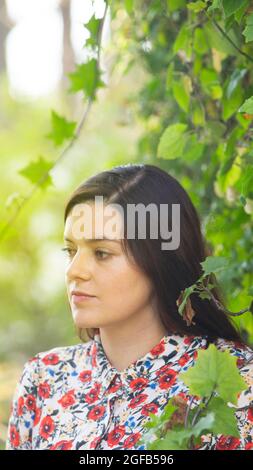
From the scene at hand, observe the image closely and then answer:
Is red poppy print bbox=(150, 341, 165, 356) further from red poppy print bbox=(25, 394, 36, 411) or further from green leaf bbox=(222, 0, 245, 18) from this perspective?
green leaf bbox=(222, 0, 245, 18)

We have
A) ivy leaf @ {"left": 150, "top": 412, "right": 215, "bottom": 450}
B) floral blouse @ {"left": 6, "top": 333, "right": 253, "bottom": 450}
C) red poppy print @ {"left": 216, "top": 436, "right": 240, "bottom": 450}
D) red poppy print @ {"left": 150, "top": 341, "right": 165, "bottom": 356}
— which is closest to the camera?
ivy leaf @ {"left": 150, "top": 412, "right": 215, "bottom": 450}

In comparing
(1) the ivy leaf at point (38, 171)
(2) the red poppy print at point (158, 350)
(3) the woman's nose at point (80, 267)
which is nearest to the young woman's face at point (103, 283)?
(3) the woman's nose at point (80, 267)

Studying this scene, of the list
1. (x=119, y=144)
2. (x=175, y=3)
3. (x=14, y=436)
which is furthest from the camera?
(x=119, y=144)

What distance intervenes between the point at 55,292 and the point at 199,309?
13.2 feet

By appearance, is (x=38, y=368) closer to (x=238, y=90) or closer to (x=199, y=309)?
(x=199, y=309)

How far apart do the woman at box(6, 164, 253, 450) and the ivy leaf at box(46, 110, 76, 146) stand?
0.13 metres

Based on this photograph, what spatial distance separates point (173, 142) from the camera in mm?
1716

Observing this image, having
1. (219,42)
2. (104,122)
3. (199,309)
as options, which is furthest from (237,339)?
(104,122)

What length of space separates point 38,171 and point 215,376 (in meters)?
0.85

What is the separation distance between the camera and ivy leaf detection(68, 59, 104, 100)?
175 centimetres

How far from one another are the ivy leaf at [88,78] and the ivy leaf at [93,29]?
11 cm

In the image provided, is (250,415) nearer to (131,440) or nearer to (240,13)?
(131,440)

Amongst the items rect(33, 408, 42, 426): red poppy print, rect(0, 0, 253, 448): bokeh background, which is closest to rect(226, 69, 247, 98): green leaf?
rect(0, 0, 253, 448): bokeh background

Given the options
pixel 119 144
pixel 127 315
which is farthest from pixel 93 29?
pixel 119 144
